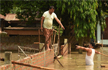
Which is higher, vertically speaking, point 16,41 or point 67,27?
point 67,27

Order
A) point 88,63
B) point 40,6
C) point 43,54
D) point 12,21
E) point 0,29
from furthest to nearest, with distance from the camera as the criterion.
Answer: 1. point 0,29
2. point 12,21
3. point 40,6
4. point 43,54
5. point 88,63

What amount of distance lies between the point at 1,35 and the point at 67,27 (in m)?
8.63

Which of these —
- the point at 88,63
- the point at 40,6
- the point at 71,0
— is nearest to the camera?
the point at 88,63

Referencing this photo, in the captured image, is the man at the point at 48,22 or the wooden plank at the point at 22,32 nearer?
the man at the point at 48,22

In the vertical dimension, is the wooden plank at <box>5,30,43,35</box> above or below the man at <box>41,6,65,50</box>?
below

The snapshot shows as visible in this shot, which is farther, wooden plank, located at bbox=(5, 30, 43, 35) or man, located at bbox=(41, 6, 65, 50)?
wooden plank, located at bbox=(5, 30, 43, 35)

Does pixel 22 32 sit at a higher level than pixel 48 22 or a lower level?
lower

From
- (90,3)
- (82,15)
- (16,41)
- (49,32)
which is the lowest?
(16,41)

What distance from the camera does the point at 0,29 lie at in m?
25.1

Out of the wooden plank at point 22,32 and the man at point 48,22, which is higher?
the man at point 48,22

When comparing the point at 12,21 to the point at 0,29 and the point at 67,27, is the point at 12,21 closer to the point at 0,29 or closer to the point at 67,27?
the point at 0,29

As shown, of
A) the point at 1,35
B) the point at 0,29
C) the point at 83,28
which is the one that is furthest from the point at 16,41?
the point at 83,28

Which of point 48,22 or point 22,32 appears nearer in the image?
point 48,22

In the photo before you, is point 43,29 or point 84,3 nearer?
point 43,29
